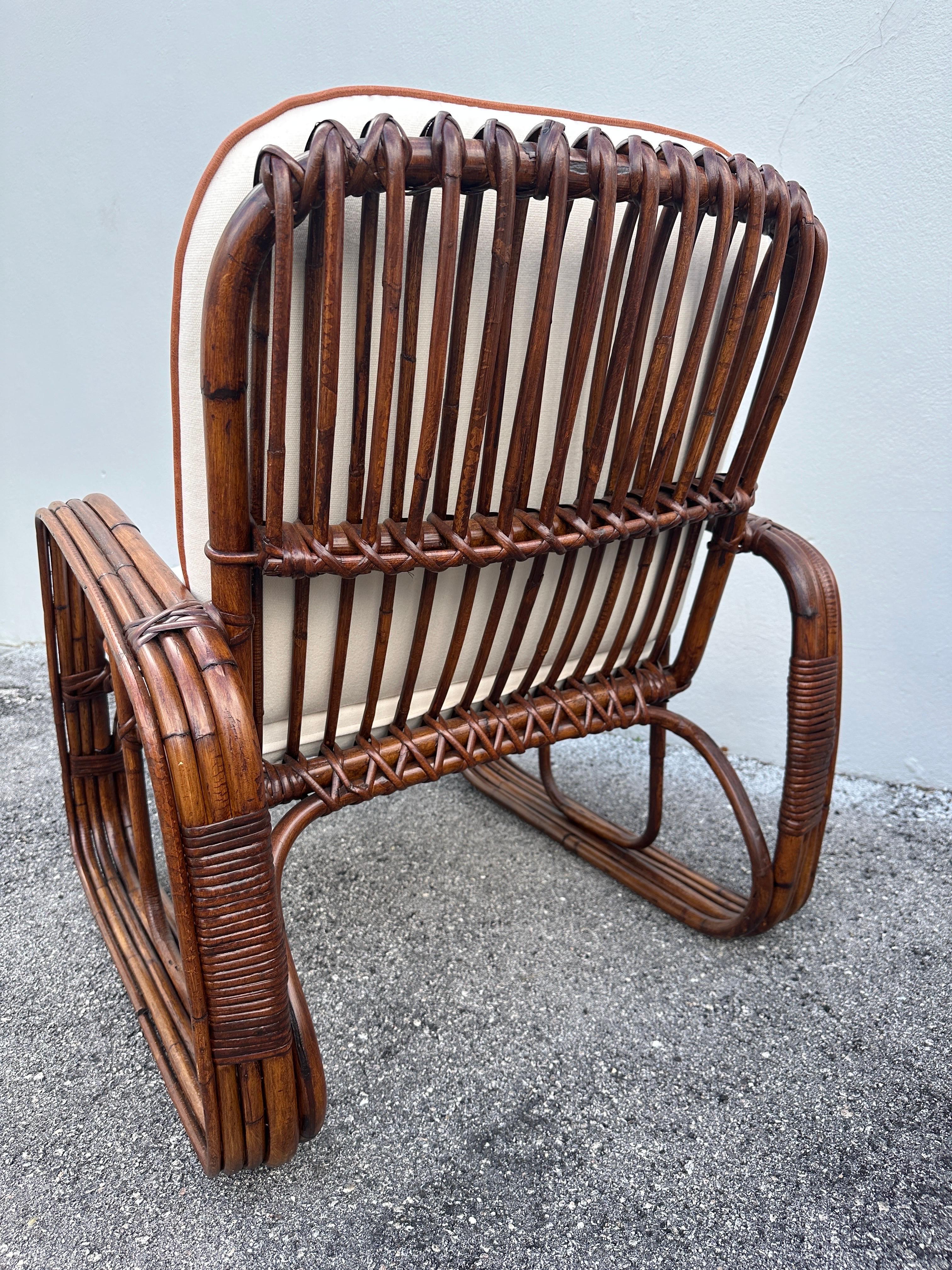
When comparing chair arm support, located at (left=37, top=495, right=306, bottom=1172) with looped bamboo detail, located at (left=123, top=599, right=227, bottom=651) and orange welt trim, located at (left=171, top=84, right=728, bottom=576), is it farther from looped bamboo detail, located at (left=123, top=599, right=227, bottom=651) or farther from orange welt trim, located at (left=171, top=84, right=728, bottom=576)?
orange welt trim, located at (left=171, top=84, right=728, bottom=576)

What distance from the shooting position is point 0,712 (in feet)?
7.13

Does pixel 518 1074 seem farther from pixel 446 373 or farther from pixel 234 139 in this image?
pixel 234 139

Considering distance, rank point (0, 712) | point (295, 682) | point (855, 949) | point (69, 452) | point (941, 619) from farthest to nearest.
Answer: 1. point (69, 452)
2. point (0, 712)
3. point (941, 619)
4. point (855, 949)
5. point (295, 682)

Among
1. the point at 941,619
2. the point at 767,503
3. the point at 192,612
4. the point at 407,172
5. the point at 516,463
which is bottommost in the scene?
the point at 941,619

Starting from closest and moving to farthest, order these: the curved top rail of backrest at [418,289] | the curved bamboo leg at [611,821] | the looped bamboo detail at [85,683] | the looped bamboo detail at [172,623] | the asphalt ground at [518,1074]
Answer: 1. the curved top rail of backrest at [418,289]
2. the looped bamboo detail at [172,623]
3. the asphalt ground at [518,1074]
4. the looped bamboo detail at [85,683]
5. the curved bamboo leg at [611,821]

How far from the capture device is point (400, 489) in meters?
0.87

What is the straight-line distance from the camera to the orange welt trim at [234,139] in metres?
0.72

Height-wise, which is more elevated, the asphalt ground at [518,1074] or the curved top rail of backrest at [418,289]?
the curved top rail of backrest at [418,289]

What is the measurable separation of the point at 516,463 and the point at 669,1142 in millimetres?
881

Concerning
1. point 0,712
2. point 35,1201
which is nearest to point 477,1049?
point 35,1201

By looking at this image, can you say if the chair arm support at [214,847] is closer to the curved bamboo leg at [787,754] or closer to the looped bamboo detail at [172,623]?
the looped bamboo detail at [172,623]

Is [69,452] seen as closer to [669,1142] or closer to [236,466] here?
[236,466]

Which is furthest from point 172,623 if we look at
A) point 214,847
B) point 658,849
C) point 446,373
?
point 658,849

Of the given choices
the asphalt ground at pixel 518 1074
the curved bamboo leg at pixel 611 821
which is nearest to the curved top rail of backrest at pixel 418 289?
the curved bamboo leg at pixel 611 821
